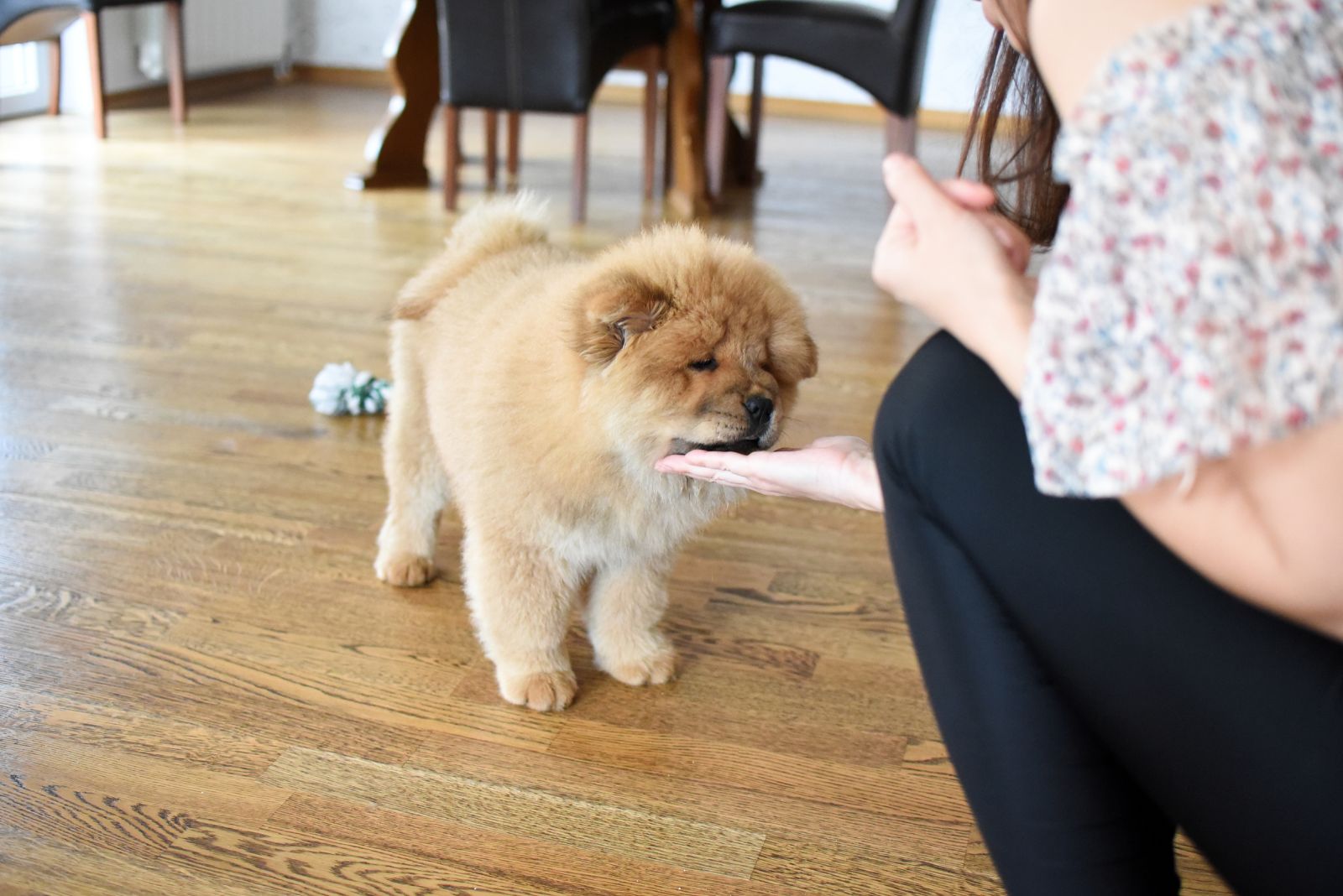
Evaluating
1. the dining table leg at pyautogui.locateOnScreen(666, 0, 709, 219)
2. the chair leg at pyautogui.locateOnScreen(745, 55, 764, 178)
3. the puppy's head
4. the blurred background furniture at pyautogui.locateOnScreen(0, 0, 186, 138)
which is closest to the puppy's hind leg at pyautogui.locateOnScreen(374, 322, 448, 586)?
the puppy's head

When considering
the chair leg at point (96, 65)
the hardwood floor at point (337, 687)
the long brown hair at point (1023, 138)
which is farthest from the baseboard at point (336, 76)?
the long brown hair at point (1023, 138)

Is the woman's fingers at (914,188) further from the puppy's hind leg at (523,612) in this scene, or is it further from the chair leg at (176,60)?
the chair leg at (176,60)

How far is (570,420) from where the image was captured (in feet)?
4.42

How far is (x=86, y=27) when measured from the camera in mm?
4957

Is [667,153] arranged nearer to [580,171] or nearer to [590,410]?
[580,171]

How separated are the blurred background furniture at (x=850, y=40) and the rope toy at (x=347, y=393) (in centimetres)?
216

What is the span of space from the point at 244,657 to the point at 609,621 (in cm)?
44

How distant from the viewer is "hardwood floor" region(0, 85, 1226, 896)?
1.23m

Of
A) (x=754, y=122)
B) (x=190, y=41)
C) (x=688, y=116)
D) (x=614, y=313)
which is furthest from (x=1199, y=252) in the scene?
(x=190, y=41)

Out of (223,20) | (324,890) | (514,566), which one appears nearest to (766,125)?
(223,20)

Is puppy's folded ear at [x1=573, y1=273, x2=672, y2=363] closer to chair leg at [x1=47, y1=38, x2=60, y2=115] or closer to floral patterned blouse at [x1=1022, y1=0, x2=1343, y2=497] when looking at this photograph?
floral patterned blouse at [x1=1022, y1=0, x2=1343, y2=497]

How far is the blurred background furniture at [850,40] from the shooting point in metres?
3.94

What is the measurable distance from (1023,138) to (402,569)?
1.00 metres

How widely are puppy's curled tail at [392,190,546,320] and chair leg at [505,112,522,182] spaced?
2964 millimetres
